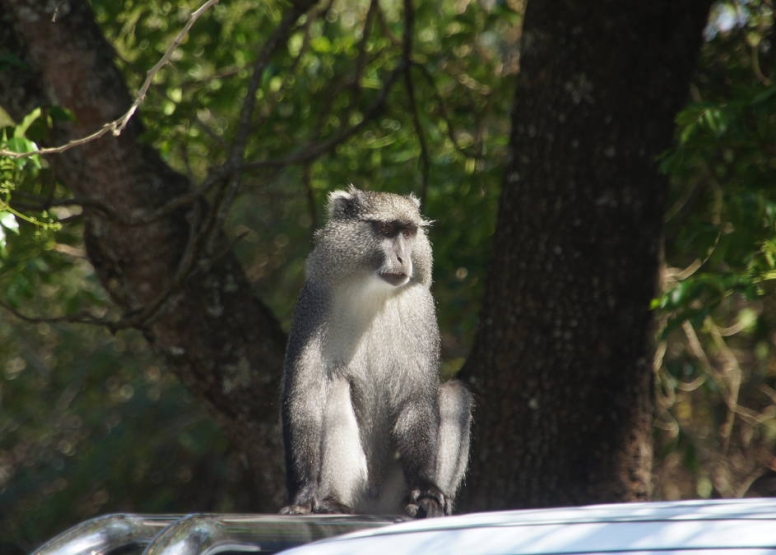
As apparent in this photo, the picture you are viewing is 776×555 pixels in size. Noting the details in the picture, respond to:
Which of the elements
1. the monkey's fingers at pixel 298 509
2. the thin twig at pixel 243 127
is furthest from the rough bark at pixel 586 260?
the thin twig at pixel 243 127

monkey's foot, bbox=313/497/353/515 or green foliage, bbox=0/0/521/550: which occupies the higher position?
green foliage, bbox=0/0/521/550

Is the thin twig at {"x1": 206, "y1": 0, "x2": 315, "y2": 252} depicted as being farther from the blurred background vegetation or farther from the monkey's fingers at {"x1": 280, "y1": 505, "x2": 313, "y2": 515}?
the monkey's fingers at {"x1": 280, "y1": 505, "x2": 313, "y2": 515}

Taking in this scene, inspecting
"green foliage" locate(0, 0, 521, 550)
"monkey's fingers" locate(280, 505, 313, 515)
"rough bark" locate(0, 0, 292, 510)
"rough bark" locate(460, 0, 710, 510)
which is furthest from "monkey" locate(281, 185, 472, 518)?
"green foliage" locate(0, 0, 521, 550)

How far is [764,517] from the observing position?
1.86 m

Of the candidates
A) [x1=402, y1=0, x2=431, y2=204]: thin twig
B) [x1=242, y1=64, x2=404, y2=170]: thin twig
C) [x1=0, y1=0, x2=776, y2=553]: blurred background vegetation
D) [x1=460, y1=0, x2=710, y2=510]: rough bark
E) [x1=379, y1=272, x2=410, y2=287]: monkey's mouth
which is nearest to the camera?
[x1=379, y1=272, x2=410, y2=287]: monkey's mouth

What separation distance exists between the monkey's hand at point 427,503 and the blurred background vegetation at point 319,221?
3.78 ft

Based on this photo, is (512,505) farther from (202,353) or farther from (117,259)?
(117,259)

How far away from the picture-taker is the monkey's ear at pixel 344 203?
14.4 ft

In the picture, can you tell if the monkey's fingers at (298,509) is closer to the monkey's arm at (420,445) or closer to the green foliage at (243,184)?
the monkey's arm at (420,445)

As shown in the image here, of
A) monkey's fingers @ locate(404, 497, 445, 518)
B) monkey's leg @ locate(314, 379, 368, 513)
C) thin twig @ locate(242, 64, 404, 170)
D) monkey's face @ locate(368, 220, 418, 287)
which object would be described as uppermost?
thin twig @ locate(242, 64, 404, 170)

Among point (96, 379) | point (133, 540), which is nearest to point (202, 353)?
point (133, 540)

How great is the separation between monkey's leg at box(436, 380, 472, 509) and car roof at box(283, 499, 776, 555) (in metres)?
2.21

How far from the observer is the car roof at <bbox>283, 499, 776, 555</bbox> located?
1773mm

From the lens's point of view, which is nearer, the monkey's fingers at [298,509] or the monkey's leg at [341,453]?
the monkey's fingers at [298,509]
